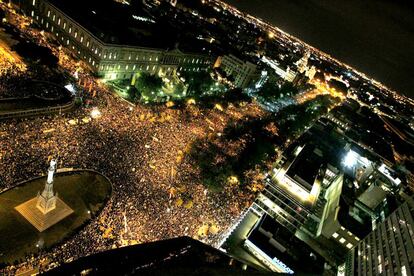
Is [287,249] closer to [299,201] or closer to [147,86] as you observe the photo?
[299,201]

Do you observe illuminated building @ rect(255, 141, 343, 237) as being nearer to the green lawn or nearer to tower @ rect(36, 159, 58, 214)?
the green lawn

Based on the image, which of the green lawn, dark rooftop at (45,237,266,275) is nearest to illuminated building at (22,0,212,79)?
the green lawn

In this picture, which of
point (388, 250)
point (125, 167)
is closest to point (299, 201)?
point (388, 250)

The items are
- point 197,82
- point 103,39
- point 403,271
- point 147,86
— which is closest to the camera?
point 403,271

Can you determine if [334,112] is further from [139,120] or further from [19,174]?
[19,174]

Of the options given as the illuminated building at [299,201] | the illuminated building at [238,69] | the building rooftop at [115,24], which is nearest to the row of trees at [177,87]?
the building rooftop at [115,24]
